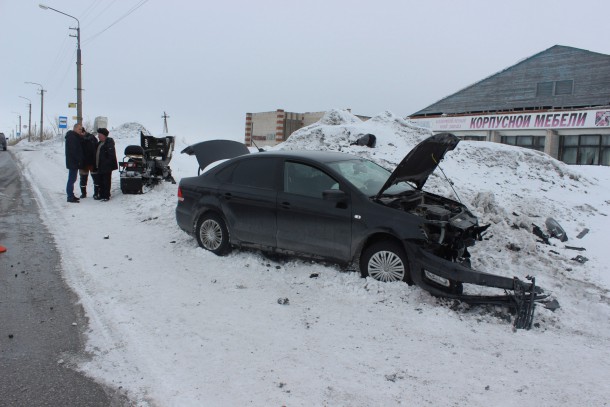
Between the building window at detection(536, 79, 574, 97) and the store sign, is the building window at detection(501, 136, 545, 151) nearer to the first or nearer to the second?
the store sign

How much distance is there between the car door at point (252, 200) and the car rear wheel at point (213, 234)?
0.54 feet

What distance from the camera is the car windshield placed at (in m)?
5.78

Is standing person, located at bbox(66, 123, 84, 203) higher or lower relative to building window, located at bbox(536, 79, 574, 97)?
lower

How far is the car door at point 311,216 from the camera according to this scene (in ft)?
18.1

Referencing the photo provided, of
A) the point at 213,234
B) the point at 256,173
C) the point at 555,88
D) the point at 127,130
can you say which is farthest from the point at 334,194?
the point at 127,130

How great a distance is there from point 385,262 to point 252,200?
2.04 m

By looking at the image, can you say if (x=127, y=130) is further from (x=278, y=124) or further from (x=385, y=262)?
(x=385, y=262)

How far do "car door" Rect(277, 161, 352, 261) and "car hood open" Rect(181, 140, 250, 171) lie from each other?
2.67m

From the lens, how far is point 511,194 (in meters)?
9.85

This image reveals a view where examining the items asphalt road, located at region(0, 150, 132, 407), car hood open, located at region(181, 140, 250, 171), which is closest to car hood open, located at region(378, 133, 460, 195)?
asphalt road, located at region(0, 150, 132, 407)

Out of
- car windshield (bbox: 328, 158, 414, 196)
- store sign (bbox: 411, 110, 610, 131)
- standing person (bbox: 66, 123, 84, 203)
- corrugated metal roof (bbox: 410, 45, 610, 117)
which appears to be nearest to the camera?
car windshield (bbox: 328, 158, 414, 196)

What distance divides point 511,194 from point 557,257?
11.3 feet

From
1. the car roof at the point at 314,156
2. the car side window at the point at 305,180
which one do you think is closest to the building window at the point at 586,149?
the car roof at the point at 314,156

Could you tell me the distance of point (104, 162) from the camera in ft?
37.4
